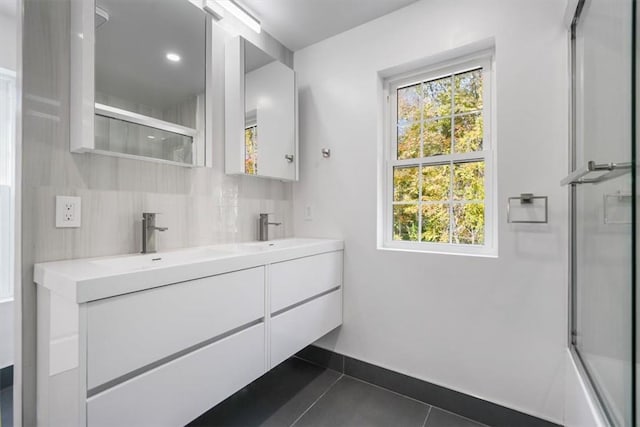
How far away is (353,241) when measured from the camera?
2.09 m

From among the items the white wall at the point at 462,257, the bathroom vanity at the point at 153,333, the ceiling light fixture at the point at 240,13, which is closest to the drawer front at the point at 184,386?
the bathroom vanity at the point at 153,333

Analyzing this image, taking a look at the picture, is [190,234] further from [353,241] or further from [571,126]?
[571,126]

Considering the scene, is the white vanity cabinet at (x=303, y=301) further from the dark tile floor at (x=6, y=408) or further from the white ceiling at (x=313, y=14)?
the white ceiling at (x=313, y=14)

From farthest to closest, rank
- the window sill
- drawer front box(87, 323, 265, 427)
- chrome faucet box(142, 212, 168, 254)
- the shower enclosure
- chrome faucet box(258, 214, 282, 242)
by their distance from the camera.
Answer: chrome faucet box(258, 214, 282, 242) < the window sill < chrome faucet box(142, 212, 168, 254) < drawer front box(87, 323, 265, 427) < the shower enclosure

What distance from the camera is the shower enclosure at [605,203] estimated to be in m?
0.85

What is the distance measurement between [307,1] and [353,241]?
5.11 feet

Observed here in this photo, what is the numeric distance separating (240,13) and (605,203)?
2042 mm

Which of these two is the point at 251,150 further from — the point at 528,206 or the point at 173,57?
the point at 528,206

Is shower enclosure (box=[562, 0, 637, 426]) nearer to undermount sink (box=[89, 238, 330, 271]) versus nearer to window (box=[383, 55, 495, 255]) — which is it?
window (box=[383, 55, 495, 255])

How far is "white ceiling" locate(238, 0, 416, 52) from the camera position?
1.87m

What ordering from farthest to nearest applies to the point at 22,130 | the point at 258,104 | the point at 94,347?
the point at 258,104 < the point at 22,130 < the point at 94,347

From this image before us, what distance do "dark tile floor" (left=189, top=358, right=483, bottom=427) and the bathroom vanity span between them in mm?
371

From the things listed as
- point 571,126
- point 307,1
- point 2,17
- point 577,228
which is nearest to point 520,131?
point 571,126

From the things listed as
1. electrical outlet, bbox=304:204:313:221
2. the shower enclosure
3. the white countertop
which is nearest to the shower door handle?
the shower enclosure
